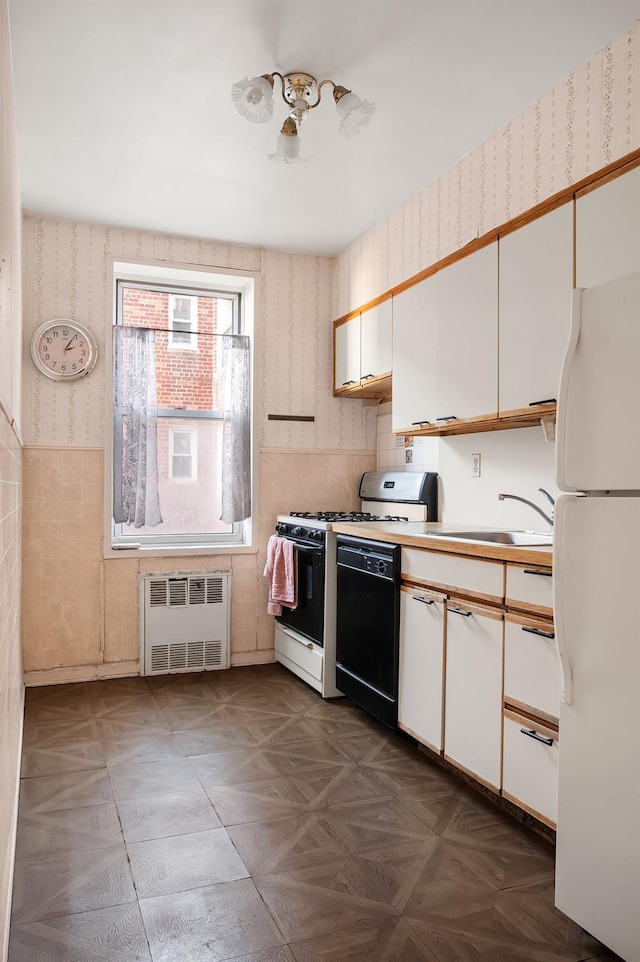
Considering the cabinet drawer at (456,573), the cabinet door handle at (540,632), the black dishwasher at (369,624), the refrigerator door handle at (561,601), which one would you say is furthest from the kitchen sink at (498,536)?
the refrigerator door handle at (561,601)

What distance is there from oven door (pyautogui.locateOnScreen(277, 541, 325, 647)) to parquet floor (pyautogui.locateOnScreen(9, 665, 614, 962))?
1.81 ft

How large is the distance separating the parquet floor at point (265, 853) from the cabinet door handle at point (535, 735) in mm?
366

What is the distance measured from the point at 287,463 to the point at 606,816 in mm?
3146

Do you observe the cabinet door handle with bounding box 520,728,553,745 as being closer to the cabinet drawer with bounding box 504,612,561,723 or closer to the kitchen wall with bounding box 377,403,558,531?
the cabinet drawer with bounding box 504,612,561,723

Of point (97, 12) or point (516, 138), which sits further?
point (516, 138)

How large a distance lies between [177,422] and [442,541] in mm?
2258

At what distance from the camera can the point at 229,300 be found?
15.0ft

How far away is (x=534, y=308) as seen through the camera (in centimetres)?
261

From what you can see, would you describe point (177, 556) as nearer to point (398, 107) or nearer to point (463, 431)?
point (463, 431)

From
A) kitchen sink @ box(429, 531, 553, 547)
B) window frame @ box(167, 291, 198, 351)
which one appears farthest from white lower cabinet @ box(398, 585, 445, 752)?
window frame @ box(167, 291, 198, 351)

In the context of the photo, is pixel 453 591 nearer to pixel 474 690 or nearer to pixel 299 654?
pixel 474 690

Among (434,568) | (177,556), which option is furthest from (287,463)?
(434,568)

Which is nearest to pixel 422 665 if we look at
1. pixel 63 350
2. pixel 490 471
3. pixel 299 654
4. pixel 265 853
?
pixel 265 853

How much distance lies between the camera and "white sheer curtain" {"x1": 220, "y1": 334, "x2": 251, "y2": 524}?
4.34 metres
